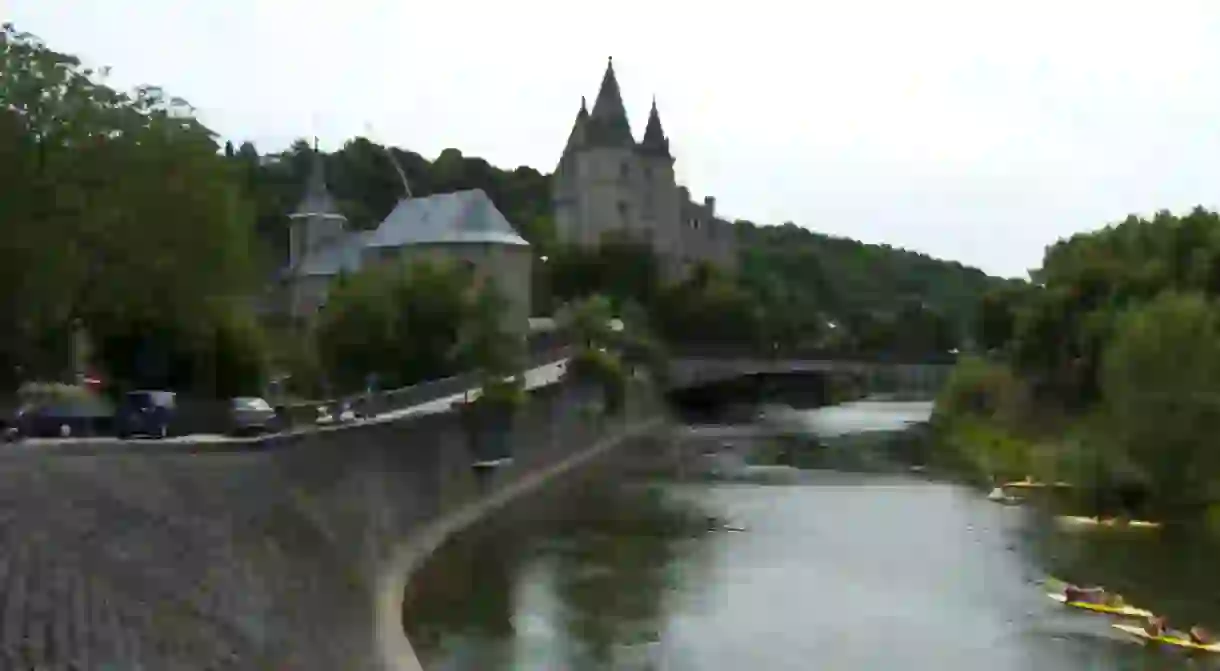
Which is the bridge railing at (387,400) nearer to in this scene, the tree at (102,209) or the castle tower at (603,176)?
the tree at (102,209)

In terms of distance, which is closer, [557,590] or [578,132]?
[557,590]

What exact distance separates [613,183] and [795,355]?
25.9 metres

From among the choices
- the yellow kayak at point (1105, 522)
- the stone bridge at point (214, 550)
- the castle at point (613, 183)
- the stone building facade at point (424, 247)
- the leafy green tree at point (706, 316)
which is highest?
the castle at point (613, 183)

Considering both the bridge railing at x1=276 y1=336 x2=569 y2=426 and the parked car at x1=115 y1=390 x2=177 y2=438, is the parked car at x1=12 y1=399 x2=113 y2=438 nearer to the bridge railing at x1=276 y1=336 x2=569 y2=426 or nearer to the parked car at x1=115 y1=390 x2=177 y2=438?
the parked car at x1=115 y1=390 x2=177 y2=438

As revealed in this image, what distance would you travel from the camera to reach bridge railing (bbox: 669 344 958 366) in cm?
9669

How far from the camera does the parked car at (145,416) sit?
28812 mm

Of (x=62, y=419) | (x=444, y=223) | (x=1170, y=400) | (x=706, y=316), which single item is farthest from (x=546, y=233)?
(x=62, y=419)

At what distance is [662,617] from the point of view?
27.9 metres

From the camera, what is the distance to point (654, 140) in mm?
127062

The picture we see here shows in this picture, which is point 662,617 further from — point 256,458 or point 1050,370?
point 1050,370

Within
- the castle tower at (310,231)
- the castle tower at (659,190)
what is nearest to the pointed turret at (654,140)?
the castle tower at (659,190)

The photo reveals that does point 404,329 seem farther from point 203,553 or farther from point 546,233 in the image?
point 546,233

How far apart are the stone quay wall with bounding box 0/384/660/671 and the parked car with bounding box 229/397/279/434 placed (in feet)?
6.16

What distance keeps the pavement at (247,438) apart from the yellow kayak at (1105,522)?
16.0m
